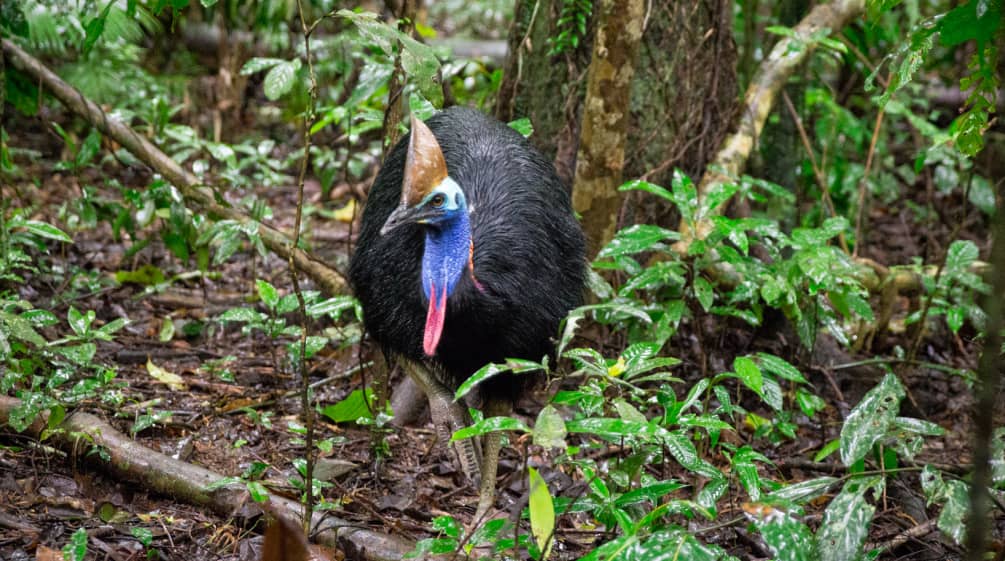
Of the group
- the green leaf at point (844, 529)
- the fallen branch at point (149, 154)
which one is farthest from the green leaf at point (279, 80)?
the green leaf at point (844, 529)

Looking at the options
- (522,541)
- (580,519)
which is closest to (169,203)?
(580,519)

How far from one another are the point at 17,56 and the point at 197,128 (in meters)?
2.35

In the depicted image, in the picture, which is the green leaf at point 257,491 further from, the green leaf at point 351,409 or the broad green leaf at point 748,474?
the broad green leaf at point 748,474

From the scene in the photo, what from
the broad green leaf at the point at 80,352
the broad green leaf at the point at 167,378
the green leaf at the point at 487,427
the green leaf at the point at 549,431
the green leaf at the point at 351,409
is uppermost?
the green leaf at the point at 549,431

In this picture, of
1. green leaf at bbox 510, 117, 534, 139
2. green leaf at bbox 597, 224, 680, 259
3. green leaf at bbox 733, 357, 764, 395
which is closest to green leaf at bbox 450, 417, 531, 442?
green leaf at bbox 733, 357, 764, 395

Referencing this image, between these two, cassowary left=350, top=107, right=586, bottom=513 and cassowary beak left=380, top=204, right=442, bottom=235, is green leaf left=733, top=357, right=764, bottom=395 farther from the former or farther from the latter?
cassowary beak left=380, top=204, right=442, bottom=235

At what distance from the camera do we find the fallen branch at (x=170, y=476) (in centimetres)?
279

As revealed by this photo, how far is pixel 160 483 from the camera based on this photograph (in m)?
2.98

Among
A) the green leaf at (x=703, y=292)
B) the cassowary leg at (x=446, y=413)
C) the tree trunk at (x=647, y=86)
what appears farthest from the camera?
the tree trunk at (x=647, y=86)

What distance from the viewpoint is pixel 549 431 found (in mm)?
2137

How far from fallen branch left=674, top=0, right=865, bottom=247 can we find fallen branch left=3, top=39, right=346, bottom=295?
164 centimetres

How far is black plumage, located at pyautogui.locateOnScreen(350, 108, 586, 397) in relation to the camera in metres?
2.96

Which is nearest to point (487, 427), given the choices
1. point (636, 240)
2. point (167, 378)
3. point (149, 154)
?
point (636, 240)

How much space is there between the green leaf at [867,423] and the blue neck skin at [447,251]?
1125 millimetres
